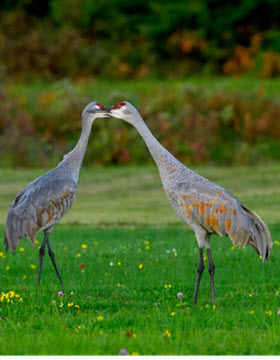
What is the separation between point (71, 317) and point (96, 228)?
6.72m

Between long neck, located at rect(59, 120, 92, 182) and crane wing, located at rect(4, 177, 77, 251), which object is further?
long neck, located at rect(59, 120, 92, 182)

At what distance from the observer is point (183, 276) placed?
941 centimetres

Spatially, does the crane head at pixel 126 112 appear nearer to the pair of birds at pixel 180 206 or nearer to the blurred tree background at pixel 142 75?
the pair of birds at pixel 180 206

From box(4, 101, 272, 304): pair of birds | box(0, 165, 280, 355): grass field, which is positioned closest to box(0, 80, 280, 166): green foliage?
box(0, 165, 280, 355): grass field

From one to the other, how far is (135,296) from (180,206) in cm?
133

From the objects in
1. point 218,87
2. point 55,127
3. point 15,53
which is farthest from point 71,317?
point 15,53

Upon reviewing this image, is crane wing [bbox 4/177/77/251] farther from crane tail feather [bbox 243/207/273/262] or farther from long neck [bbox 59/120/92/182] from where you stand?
crane tail feather [bbox 243/207/273/262]

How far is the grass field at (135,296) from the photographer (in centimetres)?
645

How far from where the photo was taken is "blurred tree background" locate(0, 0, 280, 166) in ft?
75.9

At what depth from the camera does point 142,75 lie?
31734 millimetres

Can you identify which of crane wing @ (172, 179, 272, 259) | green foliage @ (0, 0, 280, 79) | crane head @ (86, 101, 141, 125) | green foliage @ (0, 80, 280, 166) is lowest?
crane wing @ (172, 179, 272, 259)

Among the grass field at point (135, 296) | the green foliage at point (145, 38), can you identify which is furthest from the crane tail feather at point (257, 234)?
the green foliage at point (145, 38)

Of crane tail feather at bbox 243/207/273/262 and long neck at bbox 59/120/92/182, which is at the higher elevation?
long neck at bbox 59/120/92/182

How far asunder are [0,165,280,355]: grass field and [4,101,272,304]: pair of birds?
0.55m
